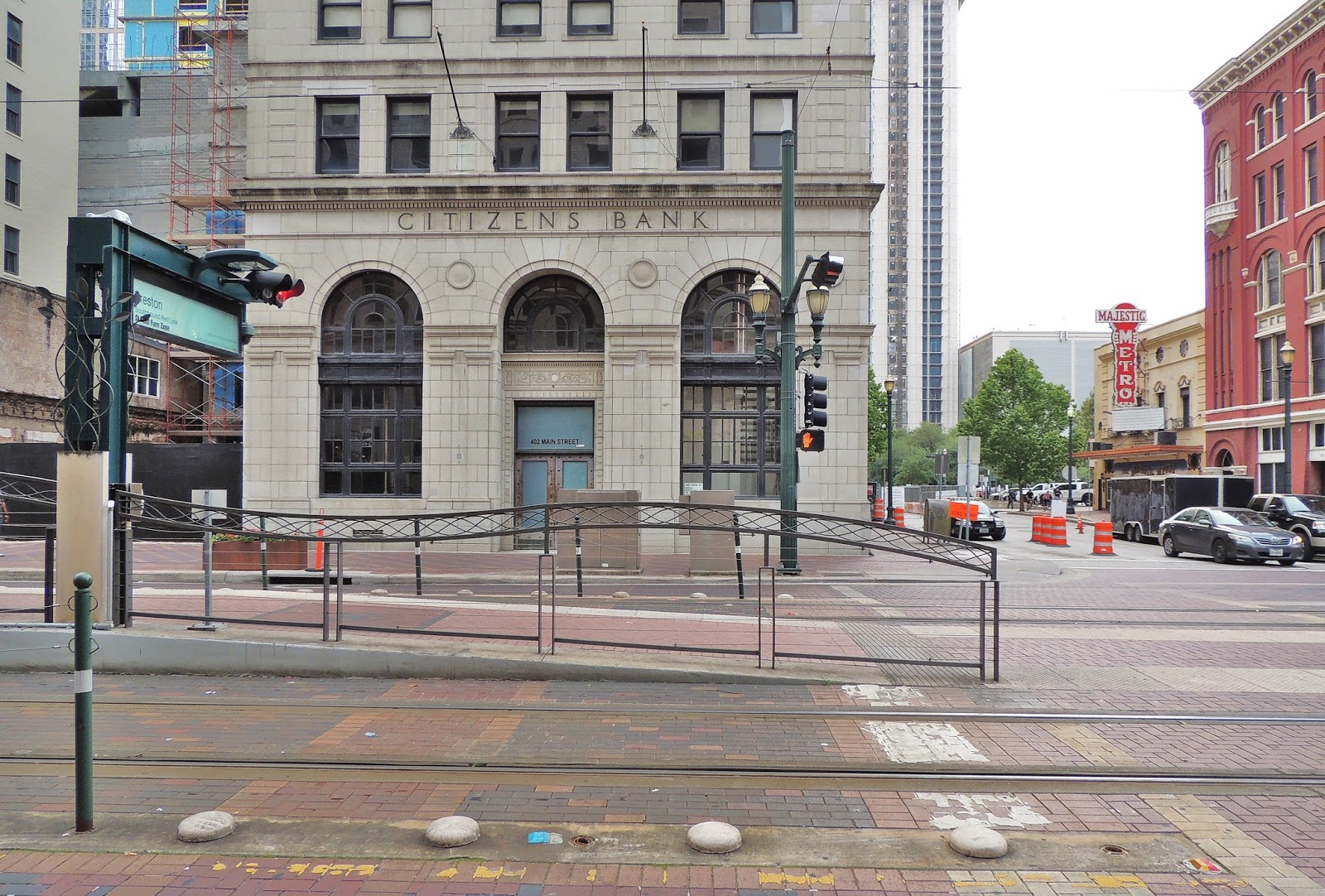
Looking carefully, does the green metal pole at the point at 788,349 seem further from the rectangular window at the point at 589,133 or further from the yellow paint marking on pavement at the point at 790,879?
the yellow paint marking on pavement at the point at 790,879

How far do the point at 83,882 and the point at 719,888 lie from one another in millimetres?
2961

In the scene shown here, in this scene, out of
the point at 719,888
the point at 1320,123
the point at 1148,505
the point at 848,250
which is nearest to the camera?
the point at 719,888

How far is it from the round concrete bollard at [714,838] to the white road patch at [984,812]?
3.95ft

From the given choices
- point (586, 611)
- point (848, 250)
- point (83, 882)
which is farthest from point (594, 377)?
point (83, 882)

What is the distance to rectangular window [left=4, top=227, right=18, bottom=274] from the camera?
141 ft

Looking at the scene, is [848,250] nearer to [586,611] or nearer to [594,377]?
[594,377]

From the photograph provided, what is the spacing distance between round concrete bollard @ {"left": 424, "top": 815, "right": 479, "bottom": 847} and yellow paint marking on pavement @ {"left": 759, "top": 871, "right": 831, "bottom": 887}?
1.50m

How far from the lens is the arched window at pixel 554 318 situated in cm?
2488

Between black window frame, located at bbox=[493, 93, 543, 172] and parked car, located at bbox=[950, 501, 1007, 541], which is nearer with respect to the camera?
black window frame, located at bbox=[493, 93, 543, 172]

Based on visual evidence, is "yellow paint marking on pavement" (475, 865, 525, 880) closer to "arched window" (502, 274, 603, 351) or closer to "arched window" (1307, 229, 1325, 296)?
"arched window" (502, 274, 603, 351)

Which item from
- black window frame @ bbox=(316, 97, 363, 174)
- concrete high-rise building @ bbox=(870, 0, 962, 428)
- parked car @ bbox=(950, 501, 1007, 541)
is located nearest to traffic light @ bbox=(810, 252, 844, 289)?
black window frame @ bbox=(316, 97, 363, 174)

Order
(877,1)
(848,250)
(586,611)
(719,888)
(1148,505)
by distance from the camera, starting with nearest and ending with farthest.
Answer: (719,888)
(586,611)
(848,250)
(1148,505)
(877,1)

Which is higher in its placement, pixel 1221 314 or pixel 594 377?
pixel 1221 314

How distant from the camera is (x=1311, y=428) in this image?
1484 inches
